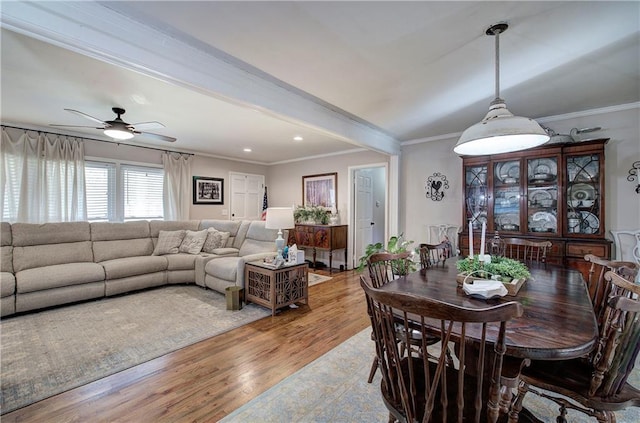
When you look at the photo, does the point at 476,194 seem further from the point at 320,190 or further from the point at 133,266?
the point at 133,266

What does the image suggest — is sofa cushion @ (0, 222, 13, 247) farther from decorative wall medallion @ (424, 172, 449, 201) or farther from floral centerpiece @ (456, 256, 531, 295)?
decorative wall medallion @ (424, 172, 449, 201)

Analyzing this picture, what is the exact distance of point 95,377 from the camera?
6.84 feet

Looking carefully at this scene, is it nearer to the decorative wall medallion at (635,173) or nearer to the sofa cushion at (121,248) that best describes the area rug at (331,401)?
the decorative wall medallion at (635,173)

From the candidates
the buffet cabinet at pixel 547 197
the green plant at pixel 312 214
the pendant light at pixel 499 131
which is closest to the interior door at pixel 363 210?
the green plant at pixel 312 214

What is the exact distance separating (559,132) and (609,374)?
3450mm

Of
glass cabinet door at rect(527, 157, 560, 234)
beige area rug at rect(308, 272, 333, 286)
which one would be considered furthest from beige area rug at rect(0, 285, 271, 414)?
glass cabinet door at rect(527, 157, 560, 234)

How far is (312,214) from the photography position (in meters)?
5.89

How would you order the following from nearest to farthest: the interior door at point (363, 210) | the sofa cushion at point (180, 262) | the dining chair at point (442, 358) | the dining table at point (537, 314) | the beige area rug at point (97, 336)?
the dining chair at point (442, 358) → the dining table at point (537, 314) → the beige area rug at point (97, 336) → the sofa cushion at point (180, 262) → the interior door at point (363, 210)

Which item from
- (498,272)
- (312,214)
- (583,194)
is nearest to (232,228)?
(312,214)

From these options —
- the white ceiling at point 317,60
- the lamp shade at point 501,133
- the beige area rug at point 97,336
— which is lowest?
the beige area rug at point 97,336

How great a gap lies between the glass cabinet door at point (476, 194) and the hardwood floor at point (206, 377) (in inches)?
83.4

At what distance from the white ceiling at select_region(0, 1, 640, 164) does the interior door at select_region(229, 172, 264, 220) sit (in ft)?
9.93

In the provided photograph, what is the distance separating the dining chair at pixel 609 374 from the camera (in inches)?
43.5

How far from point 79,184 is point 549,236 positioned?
682cm
